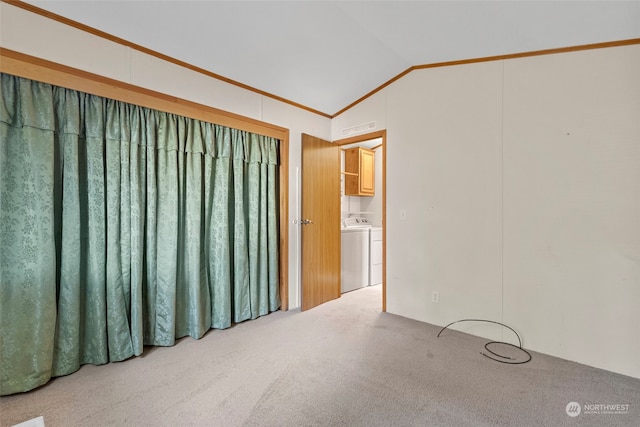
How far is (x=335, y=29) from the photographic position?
2.24m

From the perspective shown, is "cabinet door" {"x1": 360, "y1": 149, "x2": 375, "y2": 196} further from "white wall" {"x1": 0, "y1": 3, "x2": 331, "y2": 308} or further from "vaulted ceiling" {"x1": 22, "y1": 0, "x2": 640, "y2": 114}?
"vaulted ceiling" {"x1": 22, "y1": 0, "x2": 640, "y2": 114}

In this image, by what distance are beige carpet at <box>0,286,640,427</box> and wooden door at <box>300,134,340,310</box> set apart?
0.88 m

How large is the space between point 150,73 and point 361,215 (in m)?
3.77

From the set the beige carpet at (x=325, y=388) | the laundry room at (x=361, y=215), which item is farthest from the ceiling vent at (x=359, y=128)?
the beige carpet at (x=325, y=388)

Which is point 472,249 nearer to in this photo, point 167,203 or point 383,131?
point 383,131

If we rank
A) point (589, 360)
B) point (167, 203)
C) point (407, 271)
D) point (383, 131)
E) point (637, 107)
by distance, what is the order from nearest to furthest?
point (637, 107), point (589, 360), point (167, 203), point (407, 271), point (383, 131)

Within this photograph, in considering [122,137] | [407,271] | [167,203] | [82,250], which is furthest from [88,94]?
[407,271]

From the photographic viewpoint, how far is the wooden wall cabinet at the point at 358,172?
4.71 metres

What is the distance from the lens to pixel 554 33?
206 centimetres

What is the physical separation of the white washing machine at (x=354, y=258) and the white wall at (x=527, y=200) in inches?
36.5

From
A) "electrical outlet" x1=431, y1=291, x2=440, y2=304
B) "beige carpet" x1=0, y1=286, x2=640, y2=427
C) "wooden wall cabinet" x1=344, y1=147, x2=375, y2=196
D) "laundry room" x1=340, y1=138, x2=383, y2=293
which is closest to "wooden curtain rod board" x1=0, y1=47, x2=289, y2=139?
"beige carpet" x1=0, y1=286, x2=640, y2=427

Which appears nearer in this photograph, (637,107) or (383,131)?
(637,107)

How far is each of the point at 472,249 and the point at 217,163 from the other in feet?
8.17

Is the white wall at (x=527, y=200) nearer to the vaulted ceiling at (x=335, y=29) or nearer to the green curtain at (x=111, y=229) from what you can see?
the vaulted ceiling at (x=335, y=29)
